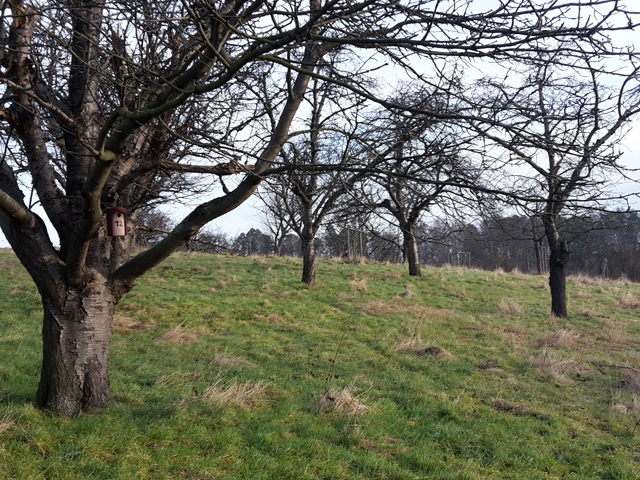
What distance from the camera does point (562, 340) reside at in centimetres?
928

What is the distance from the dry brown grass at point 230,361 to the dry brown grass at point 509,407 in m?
3.43

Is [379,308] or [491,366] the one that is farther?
[379,308]

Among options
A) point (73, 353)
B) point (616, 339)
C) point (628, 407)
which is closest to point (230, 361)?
point (73, 353)

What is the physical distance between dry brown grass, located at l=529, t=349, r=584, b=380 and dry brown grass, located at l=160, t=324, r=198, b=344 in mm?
5993

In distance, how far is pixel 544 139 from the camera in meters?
3.08

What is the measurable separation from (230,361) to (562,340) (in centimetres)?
688

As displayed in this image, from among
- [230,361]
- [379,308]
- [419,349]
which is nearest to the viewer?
[230,361]

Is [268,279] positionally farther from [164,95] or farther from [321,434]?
[164,95]

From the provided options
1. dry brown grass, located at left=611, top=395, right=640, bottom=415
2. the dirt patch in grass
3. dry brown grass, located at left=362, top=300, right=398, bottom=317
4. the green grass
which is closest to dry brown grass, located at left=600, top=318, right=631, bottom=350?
the green grass

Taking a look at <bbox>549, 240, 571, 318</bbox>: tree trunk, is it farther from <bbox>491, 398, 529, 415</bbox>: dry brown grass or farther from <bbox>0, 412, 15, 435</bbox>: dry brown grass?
<bbox>0, 412, 15, 435</bbox>: dry brown grass

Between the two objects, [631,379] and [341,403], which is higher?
[341,403]

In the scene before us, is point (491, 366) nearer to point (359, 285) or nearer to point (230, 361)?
point (230, 361)

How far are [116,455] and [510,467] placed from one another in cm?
347

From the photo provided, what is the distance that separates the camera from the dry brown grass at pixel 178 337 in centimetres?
789
